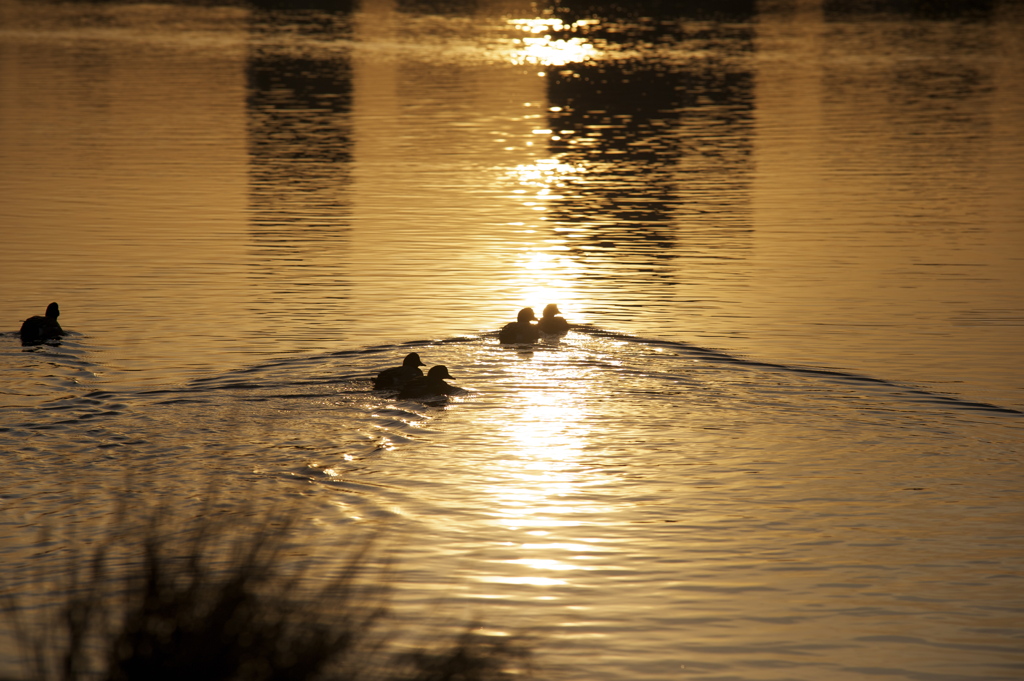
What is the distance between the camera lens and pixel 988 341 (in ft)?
62.8

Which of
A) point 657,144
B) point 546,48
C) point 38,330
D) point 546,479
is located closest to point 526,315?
point 546,479

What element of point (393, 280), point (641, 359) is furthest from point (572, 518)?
point (393, 280)

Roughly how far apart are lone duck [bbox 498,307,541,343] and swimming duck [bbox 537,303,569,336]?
0.68 feet

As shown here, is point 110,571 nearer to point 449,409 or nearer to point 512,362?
point 449,409

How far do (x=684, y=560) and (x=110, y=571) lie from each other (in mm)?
5014

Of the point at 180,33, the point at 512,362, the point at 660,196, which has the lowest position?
the point at 512,362

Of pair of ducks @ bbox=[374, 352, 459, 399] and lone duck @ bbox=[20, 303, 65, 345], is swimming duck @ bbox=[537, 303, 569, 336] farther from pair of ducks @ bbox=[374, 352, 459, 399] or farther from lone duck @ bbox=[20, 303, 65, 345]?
lone duck @ bbox=[20, 303, 65, 345]

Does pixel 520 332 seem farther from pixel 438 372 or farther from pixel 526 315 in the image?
pixel 438 372

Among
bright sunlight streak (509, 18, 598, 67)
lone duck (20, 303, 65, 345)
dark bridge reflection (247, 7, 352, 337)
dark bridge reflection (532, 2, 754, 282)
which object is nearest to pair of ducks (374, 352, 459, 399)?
dark bridge reflection (247, 7, 352, 337)

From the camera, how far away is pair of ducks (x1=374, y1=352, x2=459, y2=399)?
625 inches

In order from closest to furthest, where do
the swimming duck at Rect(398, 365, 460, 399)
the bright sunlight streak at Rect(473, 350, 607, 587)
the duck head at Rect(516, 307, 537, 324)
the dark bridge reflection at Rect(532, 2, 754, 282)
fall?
the bright sunlight streak at Rect(473, 350, 607, 587) → the swimming duck at Rect(398, 365, 460, 399) → the duck head at Rect(516, 307, 537, 324) → the dark bridge reflection at Rect(532, 2, 754, 282)

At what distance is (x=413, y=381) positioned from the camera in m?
15.9

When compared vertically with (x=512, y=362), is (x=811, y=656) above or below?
below

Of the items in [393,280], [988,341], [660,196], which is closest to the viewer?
[988,341]
